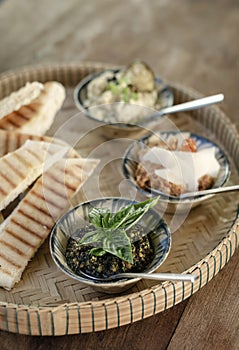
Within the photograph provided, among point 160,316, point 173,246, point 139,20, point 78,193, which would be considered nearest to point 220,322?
point 160,316

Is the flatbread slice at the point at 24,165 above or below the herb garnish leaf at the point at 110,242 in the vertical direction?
above

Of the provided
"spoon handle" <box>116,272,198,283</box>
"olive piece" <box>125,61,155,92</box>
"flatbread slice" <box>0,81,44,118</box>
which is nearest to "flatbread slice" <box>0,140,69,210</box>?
"flatbread slice" <box>0,81,44,118</box>

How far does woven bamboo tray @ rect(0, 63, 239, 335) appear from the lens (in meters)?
1.82

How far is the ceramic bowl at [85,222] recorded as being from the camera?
1857 mm

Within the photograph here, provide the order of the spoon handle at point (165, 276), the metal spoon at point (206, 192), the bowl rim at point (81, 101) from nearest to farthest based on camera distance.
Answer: the spoon handle at point (165, 276)
the metal spoon at point (206, 192)
the bowl rim at point (81, 101)

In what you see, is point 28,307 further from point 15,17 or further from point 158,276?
point 15,17

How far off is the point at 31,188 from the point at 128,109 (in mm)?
640

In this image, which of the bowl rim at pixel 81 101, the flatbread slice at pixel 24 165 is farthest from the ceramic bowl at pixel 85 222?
the bowl rim at pixel 81 101

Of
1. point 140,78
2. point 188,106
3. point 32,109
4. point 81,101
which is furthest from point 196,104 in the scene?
point 32,109

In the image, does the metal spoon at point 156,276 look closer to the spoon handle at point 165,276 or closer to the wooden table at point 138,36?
the spoon handle at point 165,276

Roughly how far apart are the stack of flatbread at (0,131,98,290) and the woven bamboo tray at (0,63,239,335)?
7 cm

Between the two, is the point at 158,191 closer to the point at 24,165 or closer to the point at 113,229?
the point at 113,229

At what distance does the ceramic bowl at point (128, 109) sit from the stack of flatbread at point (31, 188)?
238mm

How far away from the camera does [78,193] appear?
238 cm
